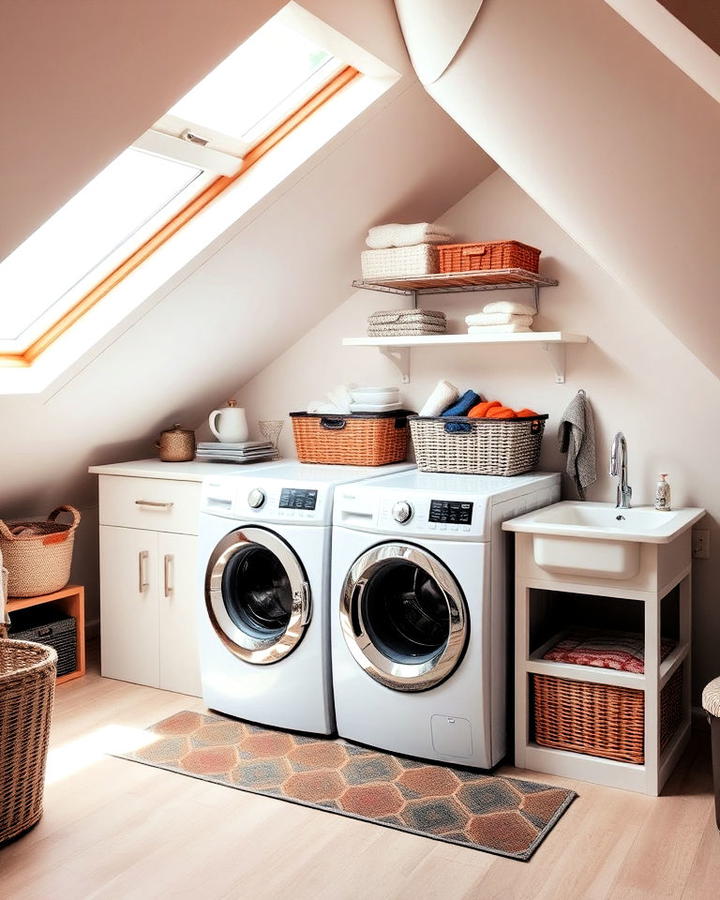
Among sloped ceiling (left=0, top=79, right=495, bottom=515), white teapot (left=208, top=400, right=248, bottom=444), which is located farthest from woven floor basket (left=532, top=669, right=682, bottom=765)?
sloped ceiling (left=0, top=79, right=495, bottom=515)

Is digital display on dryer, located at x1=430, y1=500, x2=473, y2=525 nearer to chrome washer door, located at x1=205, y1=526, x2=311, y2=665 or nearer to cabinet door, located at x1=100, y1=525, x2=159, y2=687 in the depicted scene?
chrome washer door, located at x1=205, y1=526, x2=311, y2=665

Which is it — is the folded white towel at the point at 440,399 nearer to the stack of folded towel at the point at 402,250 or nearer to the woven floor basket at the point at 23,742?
the stack of folded towel at the point at 402,250

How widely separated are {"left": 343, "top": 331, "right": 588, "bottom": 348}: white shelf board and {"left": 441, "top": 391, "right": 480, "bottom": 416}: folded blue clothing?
20 cm

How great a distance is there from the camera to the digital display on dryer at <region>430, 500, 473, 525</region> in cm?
277

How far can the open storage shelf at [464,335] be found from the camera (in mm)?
3197

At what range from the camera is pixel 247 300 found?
3.43 m

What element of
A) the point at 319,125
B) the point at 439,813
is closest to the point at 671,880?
the point at 439,813

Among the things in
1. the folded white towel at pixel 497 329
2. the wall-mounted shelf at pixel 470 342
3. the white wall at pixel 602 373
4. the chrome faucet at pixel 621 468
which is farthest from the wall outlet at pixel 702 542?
the folded white towel at pixel 497 329

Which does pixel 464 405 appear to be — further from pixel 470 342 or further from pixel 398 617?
pixel 398 617

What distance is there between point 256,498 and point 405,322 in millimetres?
917

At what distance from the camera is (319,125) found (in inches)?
113

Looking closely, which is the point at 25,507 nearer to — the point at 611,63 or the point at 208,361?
the point at 208,361

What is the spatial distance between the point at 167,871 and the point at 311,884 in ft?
1.21

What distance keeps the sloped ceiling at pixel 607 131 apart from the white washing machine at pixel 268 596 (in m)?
1.27
